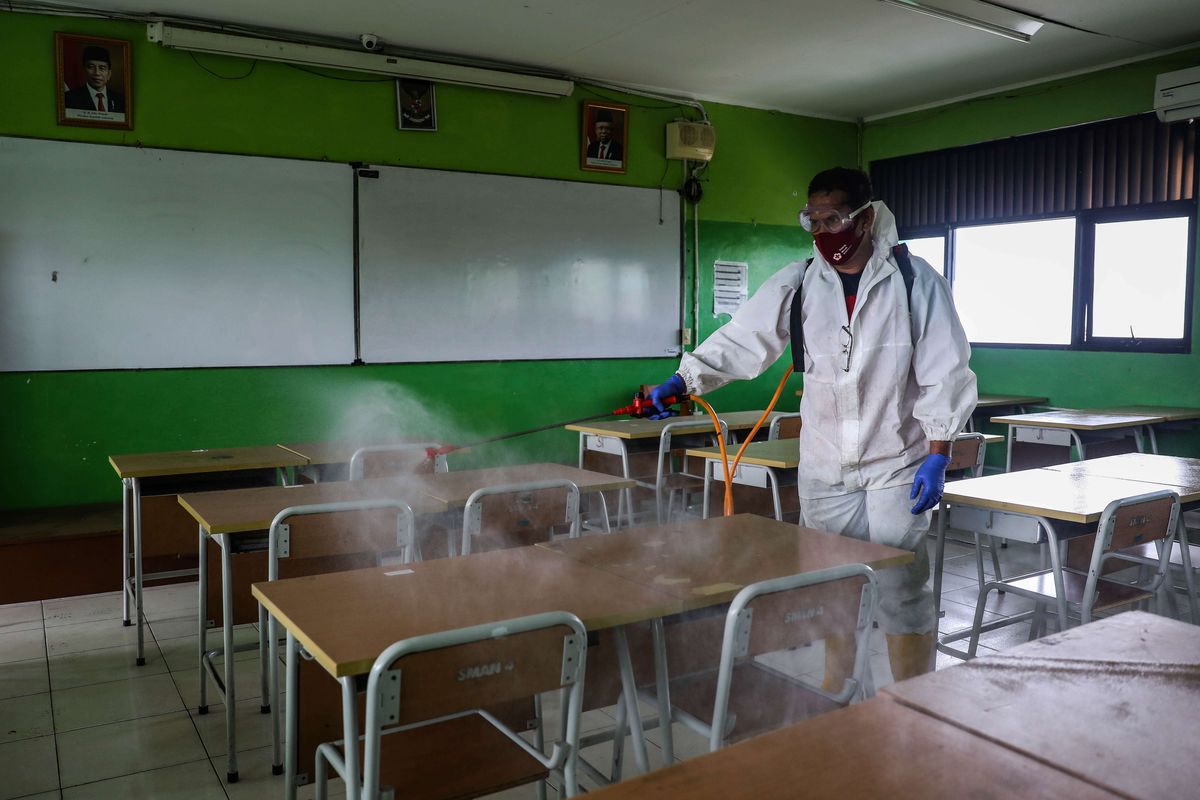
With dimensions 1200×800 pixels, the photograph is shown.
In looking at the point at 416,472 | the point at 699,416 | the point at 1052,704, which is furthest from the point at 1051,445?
the point at 1052,704

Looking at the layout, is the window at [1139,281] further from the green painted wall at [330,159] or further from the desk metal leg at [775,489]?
the desk metal leg at [775,489]

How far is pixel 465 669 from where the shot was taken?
139cm

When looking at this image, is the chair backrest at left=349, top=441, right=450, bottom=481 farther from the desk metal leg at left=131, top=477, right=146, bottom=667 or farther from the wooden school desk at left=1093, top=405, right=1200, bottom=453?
the wooden school desk at left=1093, top=405, right=1200, bottom=453

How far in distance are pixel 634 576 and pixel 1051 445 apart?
408 centimetres

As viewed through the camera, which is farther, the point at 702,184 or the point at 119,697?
the point at 702,184

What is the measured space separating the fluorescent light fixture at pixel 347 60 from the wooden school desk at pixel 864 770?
4.76 metres

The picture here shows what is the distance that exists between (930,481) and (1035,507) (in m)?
0.60

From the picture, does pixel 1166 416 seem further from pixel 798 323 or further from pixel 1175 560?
pixel 798 323

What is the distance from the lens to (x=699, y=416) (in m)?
5.29

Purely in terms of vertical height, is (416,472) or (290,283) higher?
(290,283)

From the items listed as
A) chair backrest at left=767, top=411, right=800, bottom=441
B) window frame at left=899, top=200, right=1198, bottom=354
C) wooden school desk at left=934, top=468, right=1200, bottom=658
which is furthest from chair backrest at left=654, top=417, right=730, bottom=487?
window frame at left=899, top=200, right=1198, bottom=354

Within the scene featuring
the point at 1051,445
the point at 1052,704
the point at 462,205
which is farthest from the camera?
the point at 462,205

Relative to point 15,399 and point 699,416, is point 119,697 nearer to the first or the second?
point 15,399

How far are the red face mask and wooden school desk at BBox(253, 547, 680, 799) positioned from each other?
1.09 m
